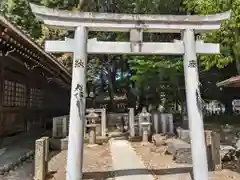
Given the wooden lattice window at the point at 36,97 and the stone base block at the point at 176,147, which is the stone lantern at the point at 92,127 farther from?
the stone base block at the point at 176,147

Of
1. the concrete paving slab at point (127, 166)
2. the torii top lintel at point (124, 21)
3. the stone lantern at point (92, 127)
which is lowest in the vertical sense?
the concrete paving slab at point (127, 166)

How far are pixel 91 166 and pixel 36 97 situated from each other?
7872mm

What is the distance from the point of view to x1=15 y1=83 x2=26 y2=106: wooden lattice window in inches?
484

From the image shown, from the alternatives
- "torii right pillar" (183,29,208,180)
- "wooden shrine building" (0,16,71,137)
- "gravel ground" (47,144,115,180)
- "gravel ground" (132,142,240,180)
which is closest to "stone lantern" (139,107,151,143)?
"gravel ground" (47,144,115,180)

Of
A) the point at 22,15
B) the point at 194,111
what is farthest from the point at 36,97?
the point at 22,15

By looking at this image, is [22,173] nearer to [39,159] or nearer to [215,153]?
[39,159]

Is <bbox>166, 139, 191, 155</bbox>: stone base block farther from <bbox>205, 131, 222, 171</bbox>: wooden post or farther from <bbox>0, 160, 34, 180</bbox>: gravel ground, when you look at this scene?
<bbox>0, 160, 34, 180</bbox>: gravel ground

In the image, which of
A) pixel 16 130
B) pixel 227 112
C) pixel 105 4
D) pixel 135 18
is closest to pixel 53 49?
pixel 135 18

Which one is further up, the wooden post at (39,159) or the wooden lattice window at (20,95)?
the wooden lattice window at (20,95)

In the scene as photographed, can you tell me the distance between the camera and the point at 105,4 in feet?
90.3

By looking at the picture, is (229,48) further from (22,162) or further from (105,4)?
(105,4)

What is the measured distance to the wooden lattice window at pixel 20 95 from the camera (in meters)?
12.3

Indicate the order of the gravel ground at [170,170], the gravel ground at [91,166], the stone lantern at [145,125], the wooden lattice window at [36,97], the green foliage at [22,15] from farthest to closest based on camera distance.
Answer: the green foliage at [22,15] → the wooden lattice window at [36,97] → the stone lantern at [145,125] → the gravel ground at [91,166] → the gravel ground at [170,170]

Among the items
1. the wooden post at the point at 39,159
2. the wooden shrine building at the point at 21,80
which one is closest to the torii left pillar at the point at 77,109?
the wooden post at the point at 39,159
